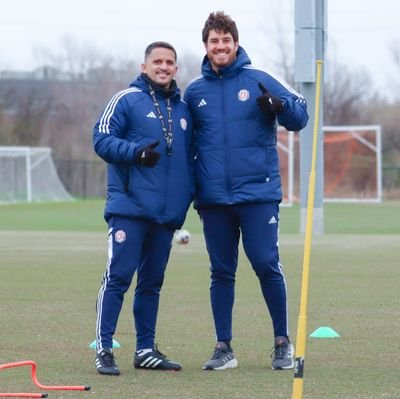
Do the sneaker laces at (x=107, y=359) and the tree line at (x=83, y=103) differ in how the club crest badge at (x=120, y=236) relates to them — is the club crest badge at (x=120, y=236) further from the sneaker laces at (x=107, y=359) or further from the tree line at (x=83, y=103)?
the tree line at (x=83, y=103)

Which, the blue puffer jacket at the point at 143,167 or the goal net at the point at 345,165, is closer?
the blue puffer jacket at the point at 143,167

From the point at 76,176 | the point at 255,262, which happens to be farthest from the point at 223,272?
the point at 76,176

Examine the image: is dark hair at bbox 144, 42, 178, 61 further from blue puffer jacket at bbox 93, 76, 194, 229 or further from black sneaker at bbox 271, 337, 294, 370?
black sneaker at bbox 271, 337, 294, 370

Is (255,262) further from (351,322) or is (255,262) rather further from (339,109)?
(339,109)

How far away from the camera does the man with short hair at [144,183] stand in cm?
749

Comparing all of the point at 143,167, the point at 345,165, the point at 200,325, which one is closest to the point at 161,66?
the point at 143,167

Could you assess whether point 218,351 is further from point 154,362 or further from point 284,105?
point 284,105

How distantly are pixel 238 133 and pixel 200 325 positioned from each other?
8.22ft

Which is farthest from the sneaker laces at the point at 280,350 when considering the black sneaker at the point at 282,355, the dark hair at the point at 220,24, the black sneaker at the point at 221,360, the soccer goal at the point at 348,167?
the soccer goal at the point at 348,167

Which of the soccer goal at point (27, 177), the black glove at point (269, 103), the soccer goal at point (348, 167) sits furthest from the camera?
the soccer goal at point (27, 177)

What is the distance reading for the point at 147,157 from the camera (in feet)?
23.7

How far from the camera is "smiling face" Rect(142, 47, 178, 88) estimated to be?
7.59 m

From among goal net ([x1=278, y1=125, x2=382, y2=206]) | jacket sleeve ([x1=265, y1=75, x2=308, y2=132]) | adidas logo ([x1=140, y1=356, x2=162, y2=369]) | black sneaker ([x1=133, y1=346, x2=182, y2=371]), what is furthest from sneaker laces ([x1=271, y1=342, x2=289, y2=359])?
goal net ([x1=278, y1=125, x2=382, y2=206])

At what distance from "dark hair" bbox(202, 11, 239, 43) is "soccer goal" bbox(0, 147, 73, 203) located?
41.4 metres
